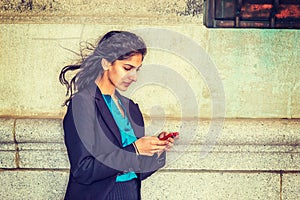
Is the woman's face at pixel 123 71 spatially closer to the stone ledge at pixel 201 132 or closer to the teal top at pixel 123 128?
the teal top at pixel 123 128

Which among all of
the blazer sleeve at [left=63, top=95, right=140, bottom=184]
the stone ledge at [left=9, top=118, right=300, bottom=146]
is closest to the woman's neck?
the blazer sleeve at [left=63, top=95, right=140, bottom=184]

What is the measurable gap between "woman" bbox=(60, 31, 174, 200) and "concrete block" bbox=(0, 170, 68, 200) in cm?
118

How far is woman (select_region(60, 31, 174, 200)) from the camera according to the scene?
9.52ft

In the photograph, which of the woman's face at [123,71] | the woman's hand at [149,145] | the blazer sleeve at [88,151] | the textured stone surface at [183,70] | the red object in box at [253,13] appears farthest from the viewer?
the red object in box at [253,13]

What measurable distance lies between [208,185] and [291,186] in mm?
728

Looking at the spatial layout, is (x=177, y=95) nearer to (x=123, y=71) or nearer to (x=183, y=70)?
(x=183, y=70)

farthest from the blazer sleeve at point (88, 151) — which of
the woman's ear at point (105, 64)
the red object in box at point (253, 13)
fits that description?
the red object in box at point (253, 13)

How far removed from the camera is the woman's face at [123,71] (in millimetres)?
3127

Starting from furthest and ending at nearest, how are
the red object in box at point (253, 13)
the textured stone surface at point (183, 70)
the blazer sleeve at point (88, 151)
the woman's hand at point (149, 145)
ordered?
the red object in box at point (253, 13)
the textured stone surface at point (183, 70)
the woman's hand at point (149, 145)
the blazer sleeve at point (88, 151)

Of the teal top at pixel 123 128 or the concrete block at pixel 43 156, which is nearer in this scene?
the teal top at pixel 123 128

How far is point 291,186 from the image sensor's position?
4.36m

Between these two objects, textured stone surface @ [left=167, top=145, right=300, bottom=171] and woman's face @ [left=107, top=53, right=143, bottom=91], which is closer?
woman's face @ [left=107, top=53, right=143, bottom=91]

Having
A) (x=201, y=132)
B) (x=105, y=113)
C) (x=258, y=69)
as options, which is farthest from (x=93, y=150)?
(x=258, y=69)

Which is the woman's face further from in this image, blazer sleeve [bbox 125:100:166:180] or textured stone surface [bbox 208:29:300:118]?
textured stone surface [bbox 208:29:300:118]
